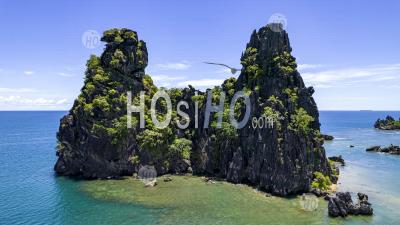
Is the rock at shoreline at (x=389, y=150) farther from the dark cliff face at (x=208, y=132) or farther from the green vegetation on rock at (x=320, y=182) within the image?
the green vegetation on rock at (x=320, y=182)

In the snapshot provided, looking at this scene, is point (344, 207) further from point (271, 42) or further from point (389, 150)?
point (389, 150)

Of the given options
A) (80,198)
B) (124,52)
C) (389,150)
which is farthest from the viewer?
(389,150)

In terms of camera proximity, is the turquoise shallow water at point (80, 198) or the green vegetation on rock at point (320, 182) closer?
the turquoise shallow water at point (80, 198)

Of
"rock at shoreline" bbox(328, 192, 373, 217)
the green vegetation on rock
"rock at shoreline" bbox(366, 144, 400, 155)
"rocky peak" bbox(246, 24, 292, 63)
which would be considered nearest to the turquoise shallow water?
"rock at shoreline" bbox(328, 192, 373, 217)

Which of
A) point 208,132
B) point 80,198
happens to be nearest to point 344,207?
point 208,132

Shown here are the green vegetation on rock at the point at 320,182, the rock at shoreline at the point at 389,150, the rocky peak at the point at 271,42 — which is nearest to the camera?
the green vegetation on rock at the point at 320,182

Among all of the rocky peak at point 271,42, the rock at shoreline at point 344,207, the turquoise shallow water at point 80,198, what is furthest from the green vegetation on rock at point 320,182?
the rocky peak at point 271,42
